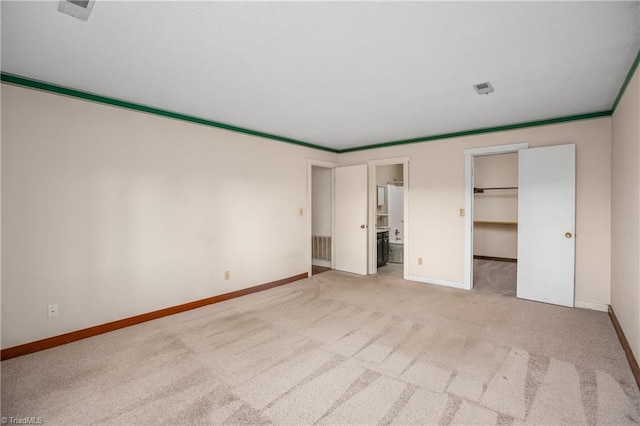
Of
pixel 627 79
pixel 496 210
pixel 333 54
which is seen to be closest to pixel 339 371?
pixel 333 54

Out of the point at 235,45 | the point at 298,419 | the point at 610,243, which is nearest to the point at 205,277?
the point at 298,419

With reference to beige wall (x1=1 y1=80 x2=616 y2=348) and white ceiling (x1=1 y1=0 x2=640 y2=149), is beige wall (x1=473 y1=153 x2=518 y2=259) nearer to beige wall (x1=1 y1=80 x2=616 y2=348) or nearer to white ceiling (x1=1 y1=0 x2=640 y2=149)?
beige wall (x1=1 y1=80 x2=616 y2=348)

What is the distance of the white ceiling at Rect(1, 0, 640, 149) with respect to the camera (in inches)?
67.9

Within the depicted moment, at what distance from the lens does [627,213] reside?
8.46ft

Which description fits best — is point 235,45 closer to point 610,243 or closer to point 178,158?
point 178,158

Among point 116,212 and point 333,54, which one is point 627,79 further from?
point 116,212

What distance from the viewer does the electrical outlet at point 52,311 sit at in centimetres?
269

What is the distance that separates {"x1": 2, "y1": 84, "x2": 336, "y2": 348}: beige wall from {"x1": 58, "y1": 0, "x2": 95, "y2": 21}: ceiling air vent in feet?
4.58

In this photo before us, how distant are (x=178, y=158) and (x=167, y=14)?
2061mm

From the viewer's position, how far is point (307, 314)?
11.3 feet

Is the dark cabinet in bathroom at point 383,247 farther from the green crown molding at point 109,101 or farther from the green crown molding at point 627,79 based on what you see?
the green crown molding at point 627,79

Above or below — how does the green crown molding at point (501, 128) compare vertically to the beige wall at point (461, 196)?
above

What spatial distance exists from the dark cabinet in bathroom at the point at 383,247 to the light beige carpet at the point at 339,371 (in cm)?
247

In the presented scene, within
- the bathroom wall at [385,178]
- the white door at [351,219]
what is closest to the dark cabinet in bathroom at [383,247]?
the bathroom wall at [385,178]
